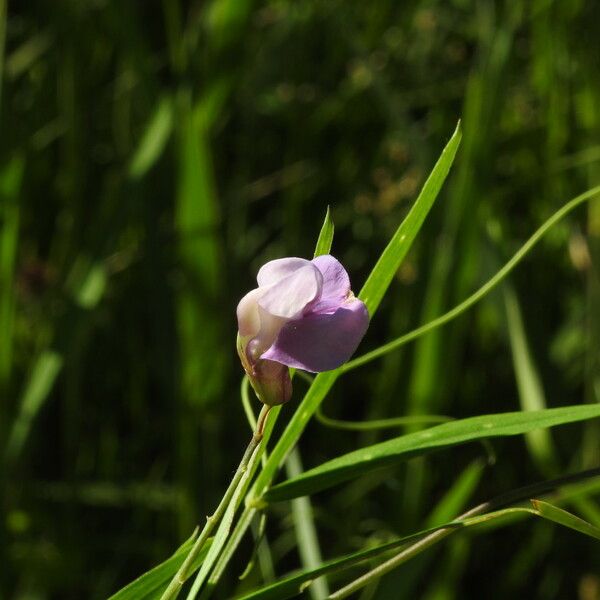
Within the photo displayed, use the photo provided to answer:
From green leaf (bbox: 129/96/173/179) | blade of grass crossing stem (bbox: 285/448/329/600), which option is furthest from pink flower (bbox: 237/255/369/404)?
green leaf (bbox: 129/96/173/179)

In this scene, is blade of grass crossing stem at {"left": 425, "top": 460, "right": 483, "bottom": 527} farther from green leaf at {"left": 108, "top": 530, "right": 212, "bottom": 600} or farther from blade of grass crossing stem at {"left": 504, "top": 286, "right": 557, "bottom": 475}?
green leaf at {"left": 108, "top": 530, "right": 212, "bottom": 600}

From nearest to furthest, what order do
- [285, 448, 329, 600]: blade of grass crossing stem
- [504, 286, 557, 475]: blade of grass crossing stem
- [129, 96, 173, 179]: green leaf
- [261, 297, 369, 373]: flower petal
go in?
[261, 297, 369, 373]: flower petal < [285, 448, 329, 600]: blade of grass crossing stem < [504, 286, 557, 475]: blade of grass crossing stem < [129, 96, 173, 179]: green leaf

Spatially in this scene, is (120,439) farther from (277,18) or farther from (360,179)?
(277,18)

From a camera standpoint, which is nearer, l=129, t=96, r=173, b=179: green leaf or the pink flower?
the pink flower

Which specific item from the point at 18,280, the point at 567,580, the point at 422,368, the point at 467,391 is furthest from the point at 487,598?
the point at 18,280

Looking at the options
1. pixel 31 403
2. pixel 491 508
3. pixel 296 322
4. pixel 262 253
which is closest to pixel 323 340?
pixel 296 322

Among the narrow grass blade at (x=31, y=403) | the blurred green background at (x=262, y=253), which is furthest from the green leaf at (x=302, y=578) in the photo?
the narrow grass blade at (x=31, y=403)

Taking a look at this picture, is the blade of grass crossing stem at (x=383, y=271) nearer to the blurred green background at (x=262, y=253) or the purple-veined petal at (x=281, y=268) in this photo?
the purple-veined petal at (x=281, y=268)
